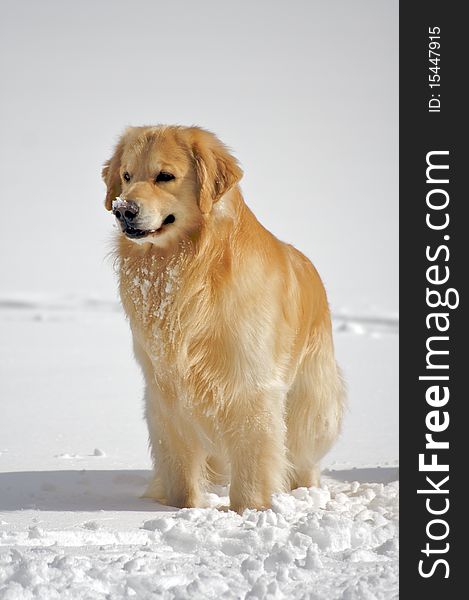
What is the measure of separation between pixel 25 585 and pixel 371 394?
18.8ft

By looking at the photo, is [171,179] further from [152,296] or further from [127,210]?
[152,296]

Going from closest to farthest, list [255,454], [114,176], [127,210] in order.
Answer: [127,210] < [255,454] < [114,176]

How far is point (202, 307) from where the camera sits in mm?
4203

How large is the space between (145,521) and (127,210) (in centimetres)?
135

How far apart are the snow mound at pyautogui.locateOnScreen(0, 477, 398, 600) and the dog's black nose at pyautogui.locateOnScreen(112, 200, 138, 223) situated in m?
1.30

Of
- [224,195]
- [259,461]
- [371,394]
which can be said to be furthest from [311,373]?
[371,394]

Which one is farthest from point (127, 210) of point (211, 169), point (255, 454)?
point (255, 454)

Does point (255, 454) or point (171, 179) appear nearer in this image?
point (171, 179)

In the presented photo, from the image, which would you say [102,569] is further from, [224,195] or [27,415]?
[27,415]

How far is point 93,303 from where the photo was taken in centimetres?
1758

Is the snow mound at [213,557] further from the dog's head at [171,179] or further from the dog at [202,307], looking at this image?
the dog's head at [171,179]

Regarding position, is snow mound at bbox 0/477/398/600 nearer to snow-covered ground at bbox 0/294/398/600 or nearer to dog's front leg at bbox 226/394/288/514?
snow-covered ground at bbox 0/294/398/600

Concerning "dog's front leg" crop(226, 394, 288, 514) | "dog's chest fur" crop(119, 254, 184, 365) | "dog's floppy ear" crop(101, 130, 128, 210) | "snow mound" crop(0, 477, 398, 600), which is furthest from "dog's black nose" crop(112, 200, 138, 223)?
"snow mound" crop(0, 477, 398, 600)

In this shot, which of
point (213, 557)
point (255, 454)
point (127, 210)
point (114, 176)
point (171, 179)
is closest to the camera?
point (213, 557)
